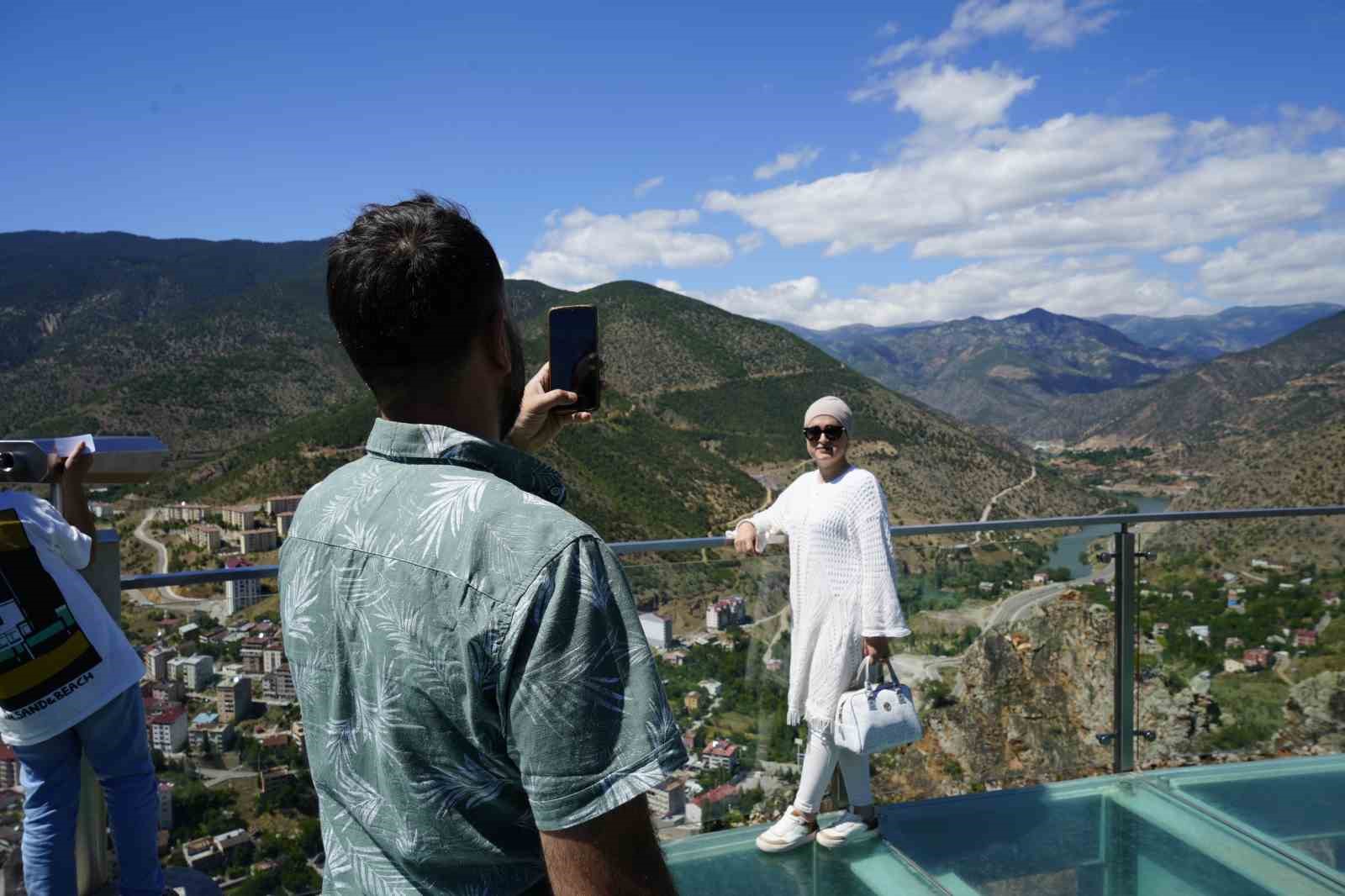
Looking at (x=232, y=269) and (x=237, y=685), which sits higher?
(x=232, y=269)

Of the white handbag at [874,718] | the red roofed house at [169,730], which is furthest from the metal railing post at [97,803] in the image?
the white handbag at [874,718]

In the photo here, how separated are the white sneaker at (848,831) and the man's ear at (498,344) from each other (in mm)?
2495

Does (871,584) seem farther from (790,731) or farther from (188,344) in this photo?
(188,344)

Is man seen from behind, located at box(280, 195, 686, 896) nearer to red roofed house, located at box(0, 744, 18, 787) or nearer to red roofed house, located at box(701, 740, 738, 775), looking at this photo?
red roofed house, located at box(0, 744, 18, 787)

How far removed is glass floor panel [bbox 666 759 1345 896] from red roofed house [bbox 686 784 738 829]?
0.21 ft

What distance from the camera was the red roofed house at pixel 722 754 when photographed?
3.15 m

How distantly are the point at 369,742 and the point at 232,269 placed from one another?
124985 millimetres

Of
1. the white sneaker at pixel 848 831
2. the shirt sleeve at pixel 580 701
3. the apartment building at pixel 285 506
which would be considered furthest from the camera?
the white sneaker at pixel 848 831

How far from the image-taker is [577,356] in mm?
1435

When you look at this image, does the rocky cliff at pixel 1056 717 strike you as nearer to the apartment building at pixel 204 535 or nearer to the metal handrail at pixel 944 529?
the metal handrail at pixel 944 529

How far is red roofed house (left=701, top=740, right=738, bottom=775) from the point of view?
3154 millimetres

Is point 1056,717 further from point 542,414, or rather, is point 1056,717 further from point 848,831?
point 542,414

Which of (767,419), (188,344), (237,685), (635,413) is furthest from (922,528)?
(188,344)

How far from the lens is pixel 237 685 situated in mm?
2701
